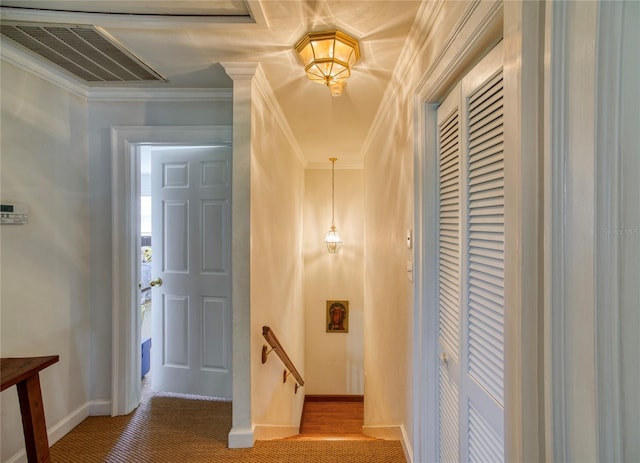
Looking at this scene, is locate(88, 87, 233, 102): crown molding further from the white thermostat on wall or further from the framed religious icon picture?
the framed religious icon picture

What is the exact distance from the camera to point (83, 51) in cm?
152

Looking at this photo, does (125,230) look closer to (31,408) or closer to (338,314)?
(31,408)

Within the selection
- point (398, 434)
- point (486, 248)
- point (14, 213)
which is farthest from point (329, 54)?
point (398, 434)

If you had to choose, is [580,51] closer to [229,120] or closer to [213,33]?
[213,33]

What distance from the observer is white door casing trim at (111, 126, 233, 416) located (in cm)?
194

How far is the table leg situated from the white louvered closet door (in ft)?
5.62

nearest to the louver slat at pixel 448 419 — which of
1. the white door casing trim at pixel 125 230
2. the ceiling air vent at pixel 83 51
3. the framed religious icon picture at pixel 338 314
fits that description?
the white door casing trim at pixel 125 230

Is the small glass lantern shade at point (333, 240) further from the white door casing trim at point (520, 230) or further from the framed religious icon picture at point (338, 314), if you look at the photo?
the white door casing trim at point (520, 230)

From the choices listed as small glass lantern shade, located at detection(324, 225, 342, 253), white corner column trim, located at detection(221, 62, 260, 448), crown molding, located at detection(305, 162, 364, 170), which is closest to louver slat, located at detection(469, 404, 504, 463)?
white corner column trim, located at detection(221, 62, 260, 448)

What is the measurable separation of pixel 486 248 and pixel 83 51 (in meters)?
2.13

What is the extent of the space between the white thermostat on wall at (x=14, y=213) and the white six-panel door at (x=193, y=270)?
2.83 feet

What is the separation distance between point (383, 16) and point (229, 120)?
1169 mm

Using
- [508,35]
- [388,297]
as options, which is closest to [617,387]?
[508,35]

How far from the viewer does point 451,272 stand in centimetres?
122
